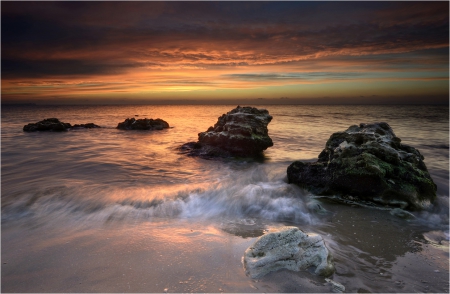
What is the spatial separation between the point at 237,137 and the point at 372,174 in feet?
25.0

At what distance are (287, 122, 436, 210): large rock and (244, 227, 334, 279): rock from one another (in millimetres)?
3827

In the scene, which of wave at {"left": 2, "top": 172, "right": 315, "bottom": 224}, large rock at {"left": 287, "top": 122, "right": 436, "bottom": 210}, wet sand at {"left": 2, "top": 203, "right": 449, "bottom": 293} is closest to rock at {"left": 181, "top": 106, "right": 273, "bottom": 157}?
large rock at {"left": 287, "top": 122, "right": 436, "bottom": 210}

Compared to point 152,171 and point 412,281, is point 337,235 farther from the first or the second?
point 152,171

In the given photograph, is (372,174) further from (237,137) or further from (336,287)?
(237,137)

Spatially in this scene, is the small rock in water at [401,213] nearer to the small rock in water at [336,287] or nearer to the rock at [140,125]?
the small rock in water at [336,287]

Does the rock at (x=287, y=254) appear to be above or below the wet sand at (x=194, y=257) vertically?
above

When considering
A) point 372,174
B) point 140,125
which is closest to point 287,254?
point 372,174

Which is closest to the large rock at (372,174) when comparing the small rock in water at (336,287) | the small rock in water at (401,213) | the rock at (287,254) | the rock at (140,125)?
the small rock in water at (401,213)

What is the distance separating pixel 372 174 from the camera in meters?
6.91

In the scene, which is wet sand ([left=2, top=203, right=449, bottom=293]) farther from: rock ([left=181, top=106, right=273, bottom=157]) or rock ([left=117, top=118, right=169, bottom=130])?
rock ([left=117, top=118, right=169, bottom=130])

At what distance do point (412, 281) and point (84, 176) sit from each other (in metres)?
10.4

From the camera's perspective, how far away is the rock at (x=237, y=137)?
1370 centimetres

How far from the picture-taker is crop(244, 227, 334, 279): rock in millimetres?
3695

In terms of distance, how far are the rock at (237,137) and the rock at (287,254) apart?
9757 mm
